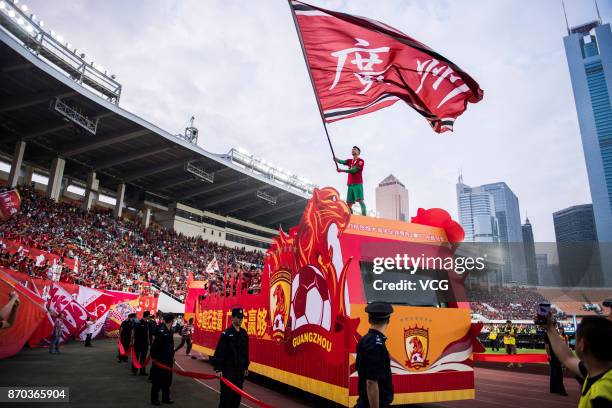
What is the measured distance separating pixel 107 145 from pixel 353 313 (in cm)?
2999

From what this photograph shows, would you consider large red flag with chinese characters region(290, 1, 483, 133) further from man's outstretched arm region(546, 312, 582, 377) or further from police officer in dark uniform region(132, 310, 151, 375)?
police officer in dark uniform region(132, 310, 151, 375)

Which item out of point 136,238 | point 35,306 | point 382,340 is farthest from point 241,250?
point 382,340

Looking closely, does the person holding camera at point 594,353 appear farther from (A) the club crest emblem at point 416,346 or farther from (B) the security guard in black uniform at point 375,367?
(A) the club crest emblem at point 416,346

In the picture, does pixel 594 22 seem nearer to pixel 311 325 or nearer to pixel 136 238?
pixel 136 238

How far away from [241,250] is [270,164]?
1207 centimetres

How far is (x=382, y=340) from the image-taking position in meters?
3.32

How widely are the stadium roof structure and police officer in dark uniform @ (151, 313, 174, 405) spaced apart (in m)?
20.4

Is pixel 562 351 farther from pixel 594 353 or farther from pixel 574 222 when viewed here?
pixel 574 222

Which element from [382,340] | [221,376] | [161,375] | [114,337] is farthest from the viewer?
[114,337]

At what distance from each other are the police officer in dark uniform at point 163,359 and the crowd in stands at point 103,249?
4.85 m

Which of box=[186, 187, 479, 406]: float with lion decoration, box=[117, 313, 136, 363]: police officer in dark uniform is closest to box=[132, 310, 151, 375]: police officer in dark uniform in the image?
box=[117, 313, 136, 363]: police officer in dark uniform

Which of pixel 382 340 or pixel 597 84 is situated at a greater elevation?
pixel 597 84

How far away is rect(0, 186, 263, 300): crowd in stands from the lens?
2073 centimetres

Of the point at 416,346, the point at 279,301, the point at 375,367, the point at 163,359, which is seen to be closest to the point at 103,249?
the point at 163,359
